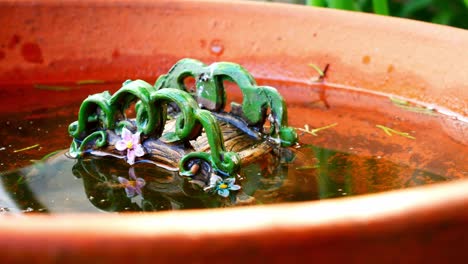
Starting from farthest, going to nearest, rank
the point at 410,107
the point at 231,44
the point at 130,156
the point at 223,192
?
the point at 231,44 < the point at 410,107 < the point at 130,156 < the point at 223,192

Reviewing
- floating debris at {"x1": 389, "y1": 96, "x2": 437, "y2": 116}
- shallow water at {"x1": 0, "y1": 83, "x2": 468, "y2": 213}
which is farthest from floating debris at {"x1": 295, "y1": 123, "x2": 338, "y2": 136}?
floating debris at {"x1": 389, "y1": 96, "x2": 437, "y2": 116}

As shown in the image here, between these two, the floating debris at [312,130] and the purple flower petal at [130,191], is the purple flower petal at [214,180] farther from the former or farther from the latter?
the floating debris at [312,130]

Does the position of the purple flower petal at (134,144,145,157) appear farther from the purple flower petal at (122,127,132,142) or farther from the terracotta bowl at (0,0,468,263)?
the terracotta bowl at (0,0,468,263)

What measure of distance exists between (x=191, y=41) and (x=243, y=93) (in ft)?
1.35

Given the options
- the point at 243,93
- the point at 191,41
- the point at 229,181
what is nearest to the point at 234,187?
the point at 229,181

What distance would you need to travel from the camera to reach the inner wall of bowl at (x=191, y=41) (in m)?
1.60

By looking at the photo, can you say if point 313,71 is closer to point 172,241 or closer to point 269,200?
point 269,200

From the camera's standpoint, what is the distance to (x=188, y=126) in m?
1.18

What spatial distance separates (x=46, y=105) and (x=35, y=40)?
0.21 m

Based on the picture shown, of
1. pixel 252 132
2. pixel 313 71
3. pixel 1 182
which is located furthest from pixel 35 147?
pixel 313 71

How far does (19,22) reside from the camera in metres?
1.63

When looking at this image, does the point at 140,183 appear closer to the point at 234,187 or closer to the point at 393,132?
the point at 234,187

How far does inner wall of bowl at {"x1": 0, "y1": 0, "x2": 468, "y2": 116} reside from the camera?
160 centimetres

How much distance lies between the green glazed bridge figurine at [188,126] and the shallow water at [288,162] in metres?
0.02
